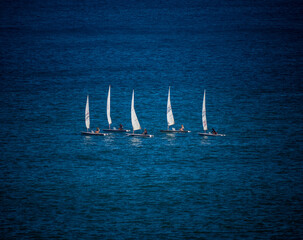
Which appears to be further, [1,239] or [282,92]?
[282,92]

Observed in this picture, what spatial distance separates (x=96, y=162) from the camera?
121062 mm

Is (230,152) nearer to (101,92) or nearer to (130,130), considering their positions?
(130,130)

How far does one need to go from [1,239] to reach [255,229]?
38643 mm

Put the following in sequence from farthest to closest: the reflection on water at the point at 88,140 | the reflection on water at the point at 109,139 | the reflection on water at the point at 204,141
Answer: the reflection on water at the point at 109,139 < the reflection on water at the point at 88,140 < the reflection on water at the point at 204,141

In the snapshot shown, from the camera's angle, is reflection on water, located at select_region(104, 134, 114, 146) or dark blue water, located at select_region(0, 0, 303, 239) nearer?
dark blue water, located at select_region(0, 0, 303, 239)

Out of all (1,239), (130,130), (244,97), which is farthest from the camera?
Result: (244,97)

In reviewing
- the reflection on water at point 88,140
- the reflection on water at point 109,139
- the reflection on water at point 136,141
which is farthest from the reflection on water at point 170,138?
the reflection on water at point 88,140

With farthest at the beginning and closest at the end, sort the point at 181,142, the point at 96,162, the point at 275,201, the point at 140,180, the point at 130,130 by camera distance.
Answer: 1. the point at 130,130
2. the point at 181,142
3. the point at 96,162
4. the point at 140,180
5. the point at 275,201

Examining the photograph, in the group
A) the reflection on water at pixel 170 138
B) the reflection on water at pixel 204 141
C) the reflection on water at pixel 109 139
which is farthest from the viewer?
the reflection on water at pixel 170 138

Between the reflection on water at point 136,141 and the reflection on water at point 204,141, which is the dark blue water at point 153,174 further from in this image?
the reflection on water at point 204,141

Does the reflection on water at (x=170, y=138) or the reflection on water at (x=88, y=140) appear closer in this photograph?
the reflection on water at (x=88, y=140)

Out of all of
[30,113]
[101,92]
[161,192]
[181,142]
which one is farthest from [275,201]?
[101,92]

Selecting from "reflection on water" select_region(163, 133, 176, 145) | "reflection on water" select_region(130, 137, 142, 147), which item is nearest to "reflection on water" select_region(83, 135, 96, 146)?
"reflection on water" select_region(130, 137, 142, 147)

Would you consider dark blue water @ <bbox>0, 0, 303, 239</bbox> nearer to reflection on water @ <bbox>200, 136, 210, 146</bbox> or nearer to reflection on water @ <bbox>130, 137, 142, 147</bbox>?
reflection on water @ <bbox>130, 137, 142, 147</bbox>
